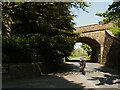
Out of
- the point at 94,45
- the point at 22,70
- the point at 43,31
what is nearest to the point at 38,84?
the point at 22,70

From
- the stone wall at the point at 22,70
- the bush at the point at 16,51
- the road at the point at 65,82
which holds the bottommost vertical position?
the road at the point at 65,82

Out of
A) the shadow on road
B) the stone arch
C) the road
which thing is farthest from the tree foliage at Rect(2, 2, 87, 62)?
the stone arch

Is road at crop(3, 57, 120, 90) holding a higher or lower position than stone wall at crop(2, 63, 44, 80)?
lower

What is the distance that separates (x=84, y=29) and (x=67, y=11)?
1631 centimetres

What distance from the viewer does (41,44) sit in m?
25.2

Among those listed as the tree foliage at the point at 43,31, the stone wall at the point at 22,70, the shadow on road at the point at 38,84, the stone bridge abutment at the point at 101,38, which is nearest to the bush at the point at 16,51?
the tree foliage at the point at 43,31

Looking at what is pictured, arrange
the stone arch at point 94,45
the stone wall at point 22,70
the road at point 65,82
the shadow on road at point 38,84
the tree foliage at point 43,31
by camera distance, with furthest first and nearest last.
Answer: the stone arch at point 94,45
the tree foliage at point 43,31
the stone wall at point 22,70
the road at point 65,82
the shadow on road at point 38,84

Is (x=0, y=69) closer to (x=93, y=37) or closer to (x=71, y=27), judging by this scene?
(x=71, y=27)

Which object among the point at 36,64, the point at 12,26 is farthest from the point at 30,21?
the point at 36,64

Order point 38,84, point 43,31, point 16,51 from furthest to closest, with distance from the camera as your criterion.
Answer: point 43,31 → point 16,51 → point 38,84

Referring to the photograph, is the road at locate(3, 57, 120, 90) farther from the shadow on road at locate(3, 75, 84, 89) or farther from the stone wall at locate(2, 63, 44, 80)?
the stone wall at locate(2, 63, 44, 80)

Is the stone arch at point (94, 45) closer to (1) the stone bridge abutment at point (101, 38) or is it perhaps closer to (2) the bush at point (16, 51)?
(1) the stone bridge abutment at point (101, 38)

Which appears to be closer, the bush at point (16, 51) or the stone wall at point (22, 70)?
the stone wall at point (22, 70)

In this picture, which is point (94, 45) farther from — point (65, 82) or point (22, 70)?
point (65, 82)
